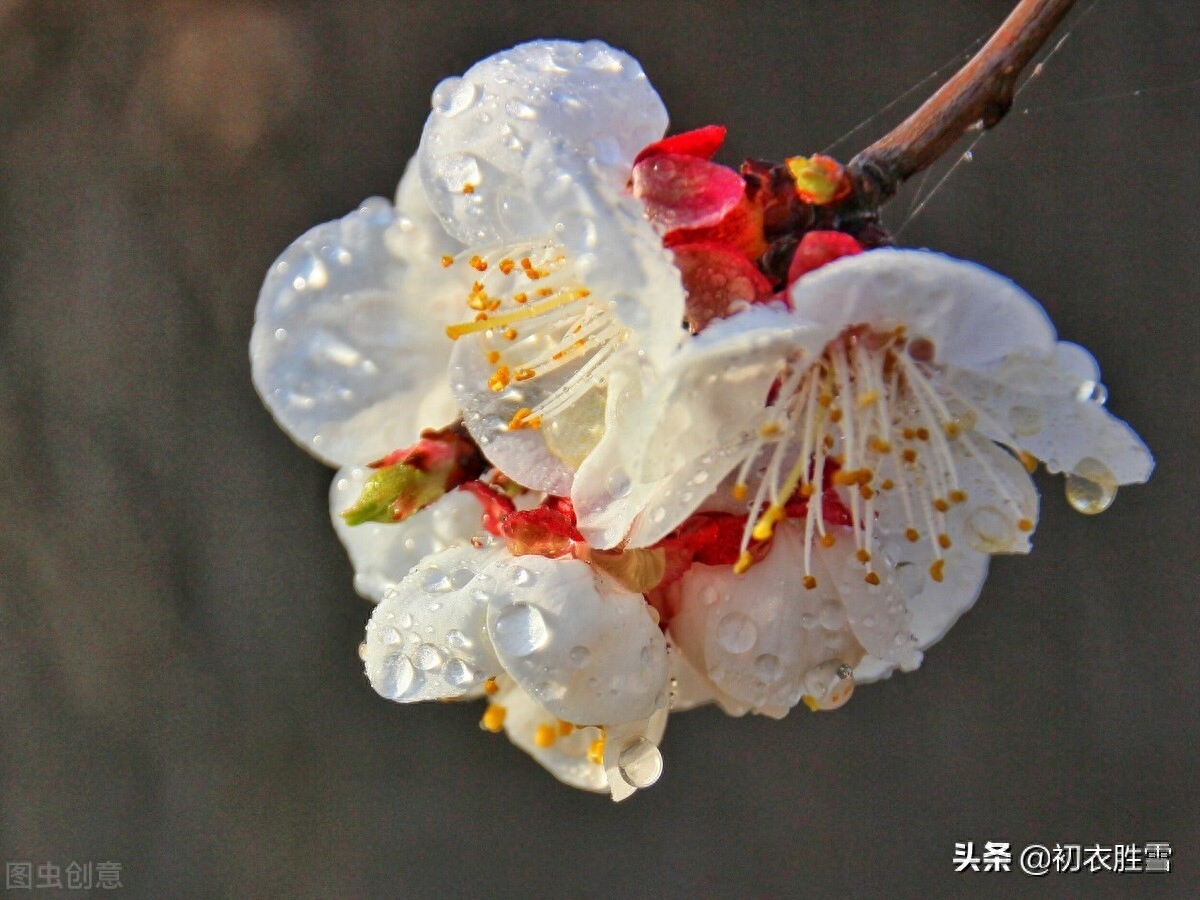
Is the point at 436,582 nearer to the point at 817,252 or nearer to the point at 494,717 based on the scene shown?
the point at 494,717

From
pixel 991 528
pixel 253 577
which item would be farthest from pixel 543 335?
pixel 253 577

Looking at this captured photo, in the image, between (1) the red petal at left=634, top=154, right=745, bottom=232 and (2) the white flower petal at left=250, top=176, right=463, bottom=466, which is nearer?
(1) the red petal at left=634, top=154, right=745, bottom=232

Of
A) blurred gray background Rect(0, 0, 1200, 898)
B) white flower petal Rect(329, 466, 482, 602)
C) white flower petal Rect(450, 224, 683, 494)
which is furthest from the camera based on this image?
blurred gray background Rect(0, 0, 1200, 898)

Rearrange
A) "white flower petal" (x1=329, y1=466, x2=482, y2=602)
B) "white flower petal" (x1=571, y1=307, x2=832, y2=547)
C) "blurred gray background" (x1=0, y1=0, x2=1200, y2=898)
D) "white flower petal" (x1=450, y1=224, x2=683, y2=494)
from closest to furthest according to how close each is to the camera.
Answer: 1. "white flower petal" (x1=571, y1=307, x2=832, y2=547)
2. "white flower petal" (x1=450, y1=224, x2=683, y2=494)
3. "white flower petal" (x1=329, y1=466, x2=482, y2=602)
4. "blurred gray background" (x1=0, y1=0, x2=1200, y2=898)

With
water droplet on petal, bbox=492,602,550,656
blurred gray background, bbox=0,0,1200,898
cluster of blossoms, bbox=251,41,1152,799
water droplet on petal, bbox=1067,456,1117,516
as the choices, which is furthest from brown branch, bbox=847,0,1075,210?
blurred gray background, bbox=0,0,1200,898

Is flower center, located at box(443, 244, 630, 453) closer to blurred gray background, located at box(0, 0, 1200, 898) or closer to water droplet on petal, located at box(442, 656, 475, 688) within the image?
water droplet on petal, located at box(442, 656, 475, 688)

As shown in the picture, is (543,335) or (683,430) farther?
(543,335)

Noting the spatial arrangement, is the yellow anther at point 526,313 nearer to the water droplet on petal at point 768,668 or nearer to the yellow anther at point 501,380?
the yellow anther at point 501,380
